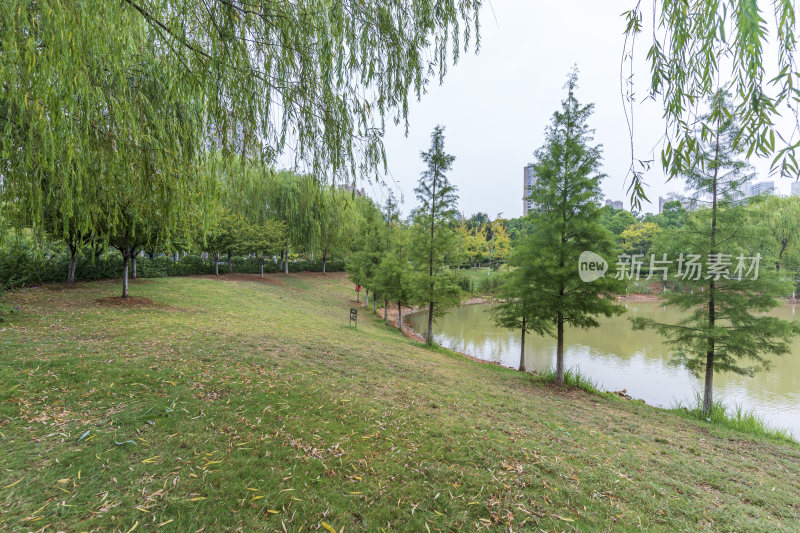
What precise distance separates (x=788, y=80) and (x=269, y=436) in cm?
417

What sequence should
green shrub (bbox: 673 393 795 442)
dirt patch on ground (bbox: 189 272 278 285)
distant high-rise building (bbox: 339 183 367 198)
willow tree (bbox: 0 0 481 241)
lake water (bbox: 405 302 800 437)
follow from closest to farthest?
willow tree (bbox: 0 0 481 241)
distant high-rise building (bbox: 339 183 367 198)
green shrub (bbox: 673 393 795 442)
lake water (bbox: 405 302 800 437)
dirt patch on ground (bbox: 189 272 278 285)

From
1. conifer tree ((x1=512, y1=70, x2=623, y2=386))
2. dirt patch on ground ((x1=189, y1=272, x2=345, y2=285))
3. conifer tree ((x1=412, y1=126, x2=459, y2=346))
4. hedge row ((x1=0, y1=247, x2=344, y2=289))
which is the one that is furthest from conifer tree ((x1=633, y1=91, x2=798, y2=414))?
dirt patch on ground ((x1=189, y1=272, x2=345, y2=285))

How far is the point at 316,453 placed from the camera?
280 cm

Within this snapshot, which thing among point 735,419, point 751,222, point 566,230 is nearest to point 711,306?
point 751,222

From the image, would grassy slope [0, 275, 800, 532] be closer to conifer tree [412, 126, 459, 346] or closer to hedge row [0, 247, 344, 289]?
hedge row [0, 247, 344, 289]

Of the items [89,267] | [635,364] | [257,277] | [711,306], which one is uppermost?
[89,267]

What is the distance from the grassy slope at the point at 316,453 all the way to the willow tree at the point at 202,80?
1.90 meters

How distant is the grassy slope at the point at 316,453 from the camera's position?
2.11 metres

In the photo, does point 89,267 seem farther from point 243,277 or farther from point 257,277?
point 257,277

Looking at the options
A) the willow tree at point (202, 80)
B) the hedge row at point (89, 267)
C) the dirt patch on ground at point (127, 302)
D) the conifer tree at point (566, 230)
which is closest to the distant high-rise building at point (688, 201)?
the conifer tree at point (566, 230)

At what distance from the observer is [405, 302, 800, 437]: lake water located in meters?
8.87

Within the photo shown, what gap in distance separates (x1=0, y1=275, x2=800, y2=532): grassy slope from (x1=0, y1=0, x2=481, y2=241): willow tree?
6.25 feet

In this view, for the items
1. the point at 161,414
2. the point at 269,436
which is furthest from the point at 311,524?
the point at 161,414

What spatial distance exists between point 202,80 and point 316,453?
3276mm
